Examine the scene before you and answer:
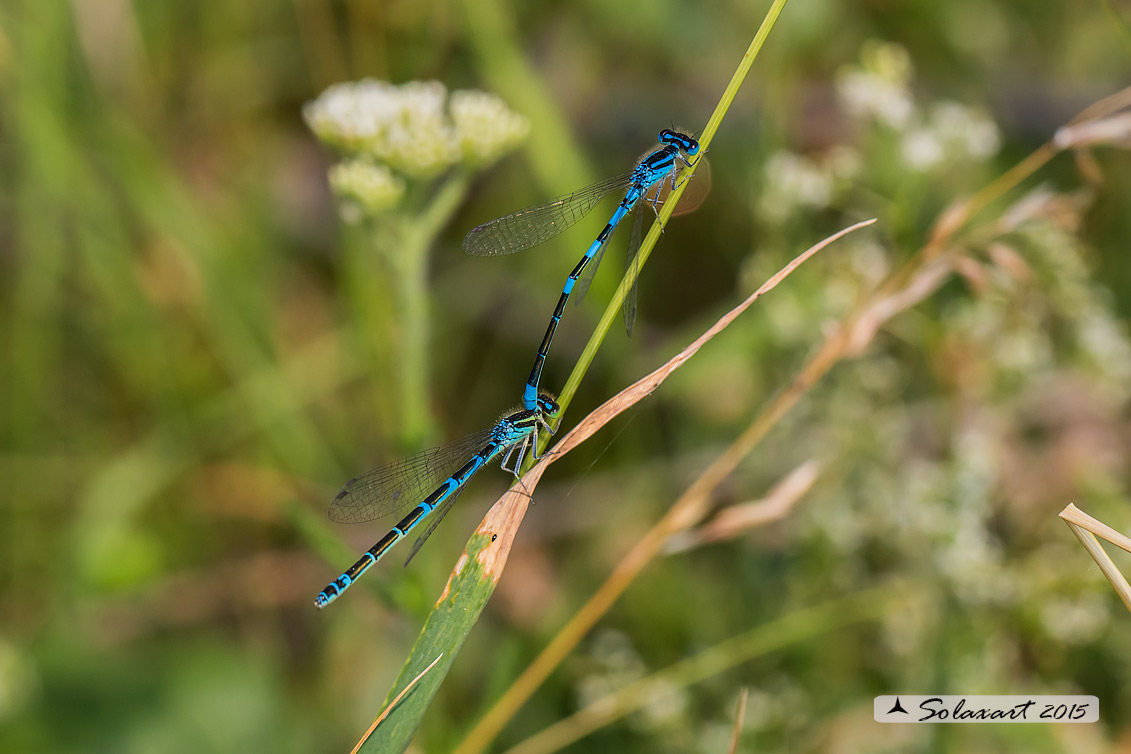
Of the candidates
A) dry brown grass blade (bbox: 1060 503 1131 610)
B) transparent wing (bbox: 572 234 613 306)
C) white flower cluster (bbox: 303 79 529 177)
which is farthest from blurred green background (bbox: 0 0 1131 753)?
dry brown grass blade (bbox: 1060 503 1131 610)

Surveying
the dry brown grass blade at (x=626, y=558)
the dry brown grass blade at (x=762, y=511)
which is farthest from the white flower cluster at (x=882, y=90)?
the dry brown grass blade at (x=762, y=511)

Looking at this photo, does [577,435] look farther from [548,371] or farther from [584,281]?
[548,371]

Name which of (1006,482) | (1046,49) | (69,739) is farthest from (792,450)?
(69,739)

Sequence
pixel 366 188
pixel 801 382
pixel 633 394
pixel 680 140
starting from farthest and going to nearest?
pixel 680 140, pixel 366 188, pixel 801 382, pixel 633 394

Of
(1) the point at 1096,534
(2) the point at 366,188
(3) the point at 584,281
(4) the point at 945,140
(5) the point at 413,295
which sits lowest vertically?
(1) the point at 1096,534

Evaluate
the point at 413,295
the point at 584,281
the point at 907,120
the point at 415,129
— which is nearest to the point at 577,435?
the point at 413,295

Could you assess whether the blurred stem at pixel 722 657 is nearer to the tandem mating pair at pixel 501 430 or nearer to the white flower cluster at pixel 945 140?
the tandem mating pair at pixel 501 430
